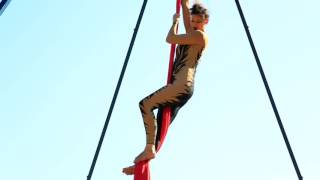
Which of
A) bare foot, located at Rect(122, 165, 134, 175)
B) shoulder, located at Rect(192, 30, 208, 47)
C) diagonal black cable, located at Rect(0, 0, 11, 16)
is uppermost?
diagonal black cable, located at Rect(0, 0, 11, 16)

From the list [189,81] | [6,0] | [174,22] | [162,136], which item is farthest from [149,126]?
[6,0]

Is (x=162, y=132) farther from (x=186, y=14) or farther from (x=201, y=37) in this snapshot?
(x=186, y=14)

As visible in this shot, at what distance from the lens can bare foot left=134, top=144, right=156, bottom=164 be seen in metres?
6.89

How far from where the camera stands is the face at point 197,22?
732cm

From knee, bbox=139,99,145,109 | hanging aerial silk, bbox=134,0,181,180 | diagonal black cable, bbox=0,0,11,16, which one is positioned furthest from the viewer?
knee, bbox=139,99,145,109

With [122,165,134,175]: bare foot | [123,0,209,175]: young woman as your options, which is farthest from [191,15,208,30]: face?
[122,165,134,175]: bare foot

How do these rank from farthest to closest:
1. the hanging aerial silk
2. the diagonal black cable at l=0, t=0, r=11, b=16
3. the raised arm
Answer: the raised arm < the diagonal black cable at l=0, t=0, r=11, b=16 < the hanging aerial silk

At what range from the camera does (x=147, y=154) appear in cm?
690

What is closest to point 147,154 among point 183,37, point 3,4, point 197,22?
point 183,37

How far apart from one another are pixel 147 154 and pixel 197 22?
5.56 feet

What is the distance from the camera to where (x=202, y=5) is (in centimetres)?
739

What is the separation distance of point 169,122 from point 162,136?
0.19 meters

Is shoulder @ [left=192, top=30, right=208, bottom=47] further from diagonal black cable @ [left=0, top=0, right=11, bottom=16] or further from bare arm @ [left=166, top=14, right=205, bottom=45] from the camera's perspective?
diagonal black cable @ [left=0, top=0, right=11, bottom=16]

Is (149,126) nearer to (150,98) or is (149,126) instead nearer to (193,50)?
(150,98)
